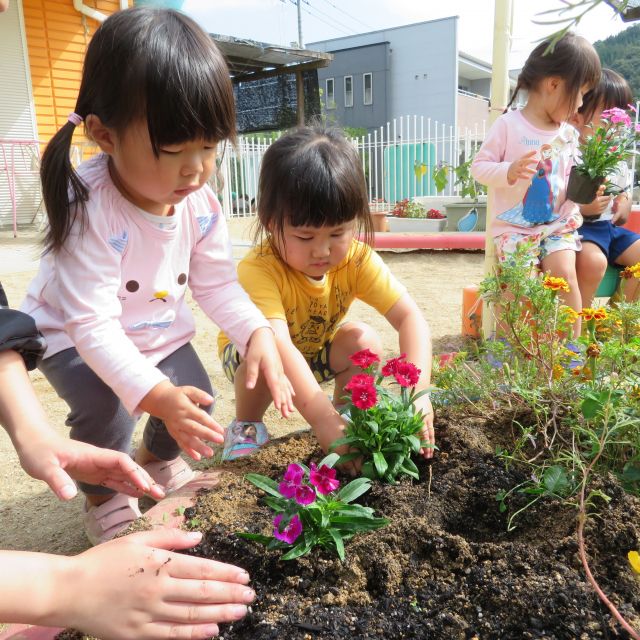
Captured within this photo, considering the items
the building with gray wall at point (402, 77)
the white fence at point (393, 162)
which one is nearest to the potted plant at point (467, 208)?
the white fence at point (393, 162)

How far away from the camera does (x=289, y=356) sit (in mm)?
1712

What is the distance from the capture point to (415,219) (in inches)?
406

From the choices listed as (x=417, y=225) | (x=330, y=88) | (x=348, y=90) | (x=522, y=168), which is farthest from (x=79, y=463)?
(x=330, y=88)

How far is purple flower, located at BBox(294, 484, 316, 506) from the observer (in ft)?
3.64

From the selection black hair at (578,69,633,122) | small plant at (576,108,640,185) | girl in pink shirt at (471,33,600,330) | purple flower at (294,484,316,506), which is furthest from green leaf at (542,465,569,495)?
black hair at (578,69,633,122)

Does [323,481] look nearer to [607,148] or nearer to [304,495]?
[304,495]

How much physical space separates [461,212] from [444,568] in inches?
359

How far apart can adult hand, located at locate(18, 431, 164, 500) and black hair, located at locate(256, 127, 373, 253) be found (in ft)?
3.20

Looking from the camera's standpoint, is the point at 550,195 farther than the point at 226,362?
Yes

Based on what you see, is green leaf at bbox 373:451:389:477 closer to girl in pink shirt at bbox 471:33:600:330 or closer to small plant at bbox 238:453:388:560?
small plant at bbox 238:453:388:560

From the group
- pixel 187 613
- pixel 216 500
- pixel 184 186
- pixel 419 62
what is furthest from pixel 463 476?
pixel 419 62

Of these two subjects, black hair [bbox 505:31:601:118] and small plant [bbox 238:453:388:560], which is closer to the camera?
small plant [bbox 238:453:388:560]

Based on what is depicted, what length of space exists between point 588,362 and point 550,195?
1.79 metres

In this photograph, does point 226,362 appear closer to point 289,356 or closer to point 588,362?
point 289,356
